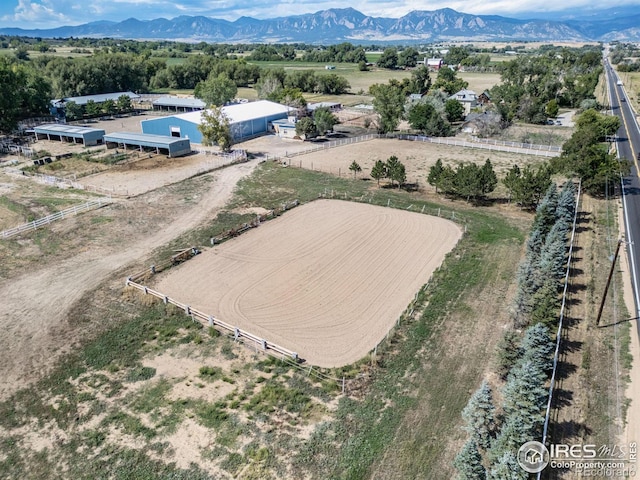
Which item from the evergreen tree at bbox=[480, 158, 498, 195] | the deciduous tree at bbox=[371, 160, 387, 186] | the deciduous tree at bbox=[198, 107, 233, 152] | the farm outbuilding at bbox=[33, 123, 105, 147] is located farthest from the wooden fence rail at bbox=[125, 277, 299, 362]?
the farm outbuilding at bbox=[33, 123, 105, 147]

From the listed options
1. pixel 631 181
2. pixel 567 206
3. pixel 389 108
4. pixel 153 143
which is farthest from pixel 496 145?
pixel 153 143

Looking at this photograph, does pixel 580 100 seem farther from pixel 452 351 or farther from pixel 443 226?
pixel 452 351

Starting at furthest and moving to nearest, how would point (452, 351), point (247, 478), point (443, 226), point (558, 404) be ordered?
point (443, 226) < point (452, 351) < point (558, 404) < point (247, 478)

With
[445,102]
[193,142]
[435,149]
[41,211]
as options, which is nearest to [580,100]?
[445,102]

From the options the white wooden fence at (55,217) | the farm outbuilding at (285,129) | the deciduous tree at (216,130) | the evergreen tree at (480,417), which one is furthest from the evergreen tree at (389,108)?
the evergreen tree at (480,417)

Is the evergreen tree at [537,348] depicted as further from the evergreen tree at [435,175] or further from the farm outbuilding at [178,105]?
the farm outbuilding at [178,105]
